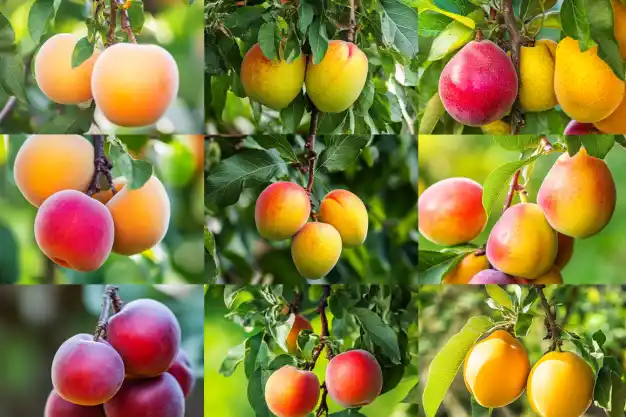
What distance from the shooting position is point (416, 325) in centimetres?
174

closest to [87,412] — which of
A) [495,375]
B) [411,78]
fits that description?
[495,375]

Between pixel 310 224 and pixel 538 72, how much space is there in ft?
1.62

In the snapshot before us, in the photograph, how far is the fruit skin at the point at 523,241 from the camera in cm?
163

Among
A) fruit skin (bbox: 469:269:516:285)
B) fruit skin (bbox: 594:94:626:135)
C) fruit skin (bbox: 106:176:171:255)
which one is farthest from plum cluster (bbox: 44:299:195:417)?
fruit skin (bbox: 594:94:626:135)

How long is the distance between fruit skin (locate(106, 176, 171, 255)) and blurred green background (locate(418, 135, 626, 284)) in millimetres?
490

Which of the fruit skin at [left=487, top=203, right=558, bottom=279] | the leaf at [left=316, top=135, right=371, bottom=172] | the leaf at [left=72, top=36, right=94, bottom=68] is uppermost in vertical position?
the leaf at [left=72, top=36, right=94, bottom=68]

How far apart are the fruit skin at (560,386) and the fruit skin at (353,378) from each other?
0.29 metres

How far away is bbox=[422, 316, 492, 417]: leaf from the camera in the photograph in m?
1.69

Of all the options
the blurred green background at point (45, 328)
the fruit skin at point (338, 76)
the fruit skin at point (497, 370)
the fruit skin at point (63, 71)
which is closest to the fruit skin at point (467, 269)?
the fruit skin at point (497, 370)

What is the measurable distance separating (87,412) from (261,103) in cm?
64

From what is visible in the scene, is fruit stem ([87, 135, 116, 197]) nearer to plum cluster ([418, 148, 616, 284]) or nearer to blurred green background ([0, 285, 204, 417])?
blurred green background ([0, 285, 204, 417])

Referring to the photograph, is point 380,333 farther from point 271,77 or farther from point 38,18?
point 38,18

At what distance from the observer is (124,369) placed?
1.59 metres

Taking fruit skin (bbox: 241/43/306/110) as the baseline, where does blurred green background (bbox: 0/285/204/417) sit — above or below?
below
